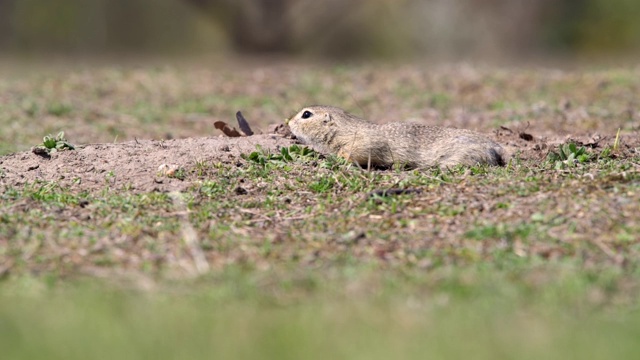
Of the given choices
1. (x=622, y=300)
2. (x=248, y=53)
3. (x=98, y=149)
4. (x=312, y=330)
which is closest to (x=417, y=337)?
(x=312, y=330)

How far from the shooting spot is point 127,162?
332 inches

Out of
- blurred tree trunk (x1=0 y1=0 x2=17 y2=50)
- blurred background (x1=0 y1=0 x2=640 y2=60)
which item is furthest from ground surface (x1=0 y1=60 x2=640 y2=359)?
blurred tree trunk (x1=0 y1=0 x2=17 y2=50)

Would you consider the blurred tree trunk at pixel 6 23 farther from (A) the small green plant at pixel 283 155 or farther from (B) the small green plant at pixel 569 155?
(B) the small green plant at pixel 569 155

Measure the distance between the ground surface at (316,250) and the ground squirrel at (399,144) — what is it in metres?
0.26

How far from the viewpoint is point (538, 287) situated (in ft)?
18.3

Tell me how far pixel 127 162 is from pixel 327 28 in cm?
2454

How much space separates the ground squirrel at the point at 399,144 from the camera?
8594 millimetres

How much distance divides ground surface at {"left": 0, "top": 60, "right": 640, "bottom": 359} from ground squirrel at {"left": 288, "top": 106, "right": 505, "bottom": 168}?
26 centimetres

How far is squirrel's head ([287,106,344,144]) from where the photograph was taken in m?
8.95

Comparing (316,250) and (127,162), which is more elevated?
(127,162)

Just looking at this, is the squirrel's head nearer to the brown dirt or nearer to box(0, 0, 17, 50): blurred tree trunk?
the brown dirt

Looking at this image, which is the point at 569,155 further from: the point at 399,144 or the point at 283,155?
the point at 283,155

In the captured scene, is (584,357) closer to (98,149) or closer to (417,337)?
(417,337)

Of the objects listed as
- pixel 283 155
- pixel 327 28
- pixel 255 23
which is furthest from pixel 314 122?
pixel 327 28
